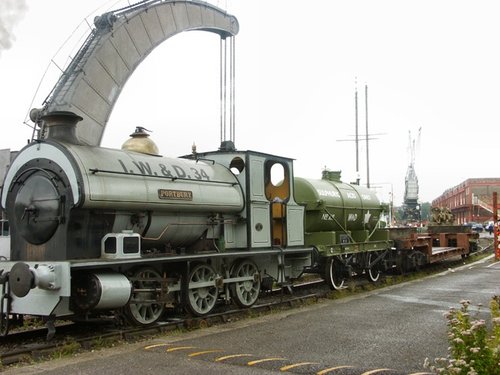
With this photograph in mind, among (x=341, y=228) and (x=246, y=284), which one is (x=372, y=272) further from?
(x=246, y=284)

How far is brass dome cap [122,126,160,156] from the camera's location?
10148mm

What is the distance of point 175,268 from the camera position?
992 centimetres

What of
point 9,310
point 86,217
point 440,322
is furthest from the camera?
point 440,322

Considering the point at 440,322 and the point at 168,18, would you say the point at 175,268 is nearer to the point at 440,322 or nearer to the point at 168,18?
the point at 440,322

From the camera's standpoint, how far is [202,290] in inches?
407

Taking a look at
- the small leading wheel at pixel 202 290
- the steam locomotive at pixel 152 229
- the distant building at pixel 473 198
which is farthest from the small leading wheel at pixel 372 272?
the distant building at pixel 473 198

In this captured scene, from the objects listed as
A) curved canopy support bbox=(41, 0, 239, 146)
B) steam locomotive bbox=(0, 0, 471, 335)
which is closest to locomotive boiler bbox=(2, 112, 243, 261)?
steam locomotive bbox=(0, 0, 471, 335)

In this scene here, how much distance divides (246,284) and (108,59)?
52.7ft

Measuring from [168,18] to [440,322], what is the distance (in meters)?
23.0

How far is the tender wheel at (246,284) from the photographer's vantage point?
36.5 ft

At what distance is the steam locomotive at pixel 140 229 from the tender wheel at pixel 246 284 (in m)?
0.02

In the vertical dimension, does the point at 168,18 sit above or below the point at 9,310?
above

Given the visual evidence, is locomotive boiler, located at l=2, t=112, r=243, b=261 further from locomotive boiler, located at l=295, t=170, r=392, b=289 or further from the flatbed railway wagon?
the flatbed railway wagon

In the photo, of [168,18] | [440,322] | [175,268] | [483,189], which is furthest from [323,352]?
[483,189]
